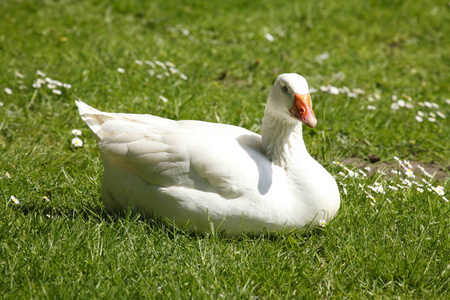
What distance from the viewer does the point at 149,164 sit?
11.2 feet

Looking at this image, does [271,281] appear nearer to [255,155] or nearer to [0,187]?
[255,155]

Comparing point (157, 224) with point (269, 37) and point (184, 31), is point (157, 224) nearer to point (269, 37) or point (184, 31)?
point (269, 37)

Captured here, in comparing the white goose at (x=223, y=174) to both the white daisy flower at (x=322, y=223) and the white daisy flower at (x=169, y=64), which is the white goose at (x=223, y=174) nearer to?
the white daisy flower at (x=322, y=223)

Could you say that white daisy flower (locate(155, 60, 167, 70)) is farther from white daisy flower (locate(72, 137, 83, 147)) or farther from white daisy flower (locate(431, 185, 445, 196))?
white daisy flower (locate(431, 185, 445, 196))

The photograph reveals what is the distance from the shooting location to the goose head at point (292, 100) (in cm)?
338

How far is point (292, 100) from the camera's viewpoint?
3443 millimetres

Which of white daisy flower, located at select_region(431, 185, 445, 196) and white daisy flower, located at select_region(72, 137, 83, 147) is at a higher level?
white daisy flower, located at select_region(431, 185, 445, 196)

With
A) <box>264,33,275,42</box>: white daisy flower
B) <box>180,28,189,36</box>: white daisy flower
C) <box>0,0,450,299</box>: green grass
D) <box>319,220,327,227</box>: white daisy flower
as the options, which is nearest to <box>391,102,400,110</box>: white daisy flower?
<box>0,0,450,299</box>: green grass

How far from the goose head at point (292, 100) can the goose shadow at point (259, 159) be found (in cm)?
28

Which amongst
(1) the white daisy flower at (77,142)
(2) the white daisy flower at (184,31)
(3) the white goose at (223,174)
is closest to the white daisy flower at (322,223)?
(3) the white goose at (223,174)

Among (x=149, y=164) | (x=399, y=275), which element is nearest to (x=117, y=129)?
(x=149, y=164)

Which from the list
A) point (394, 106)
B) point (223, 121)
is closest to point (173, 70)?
point (223, 121)

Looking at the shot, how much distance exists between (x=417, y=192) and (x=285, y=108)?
4.61 ft

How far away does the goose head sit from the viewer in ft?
11.1
